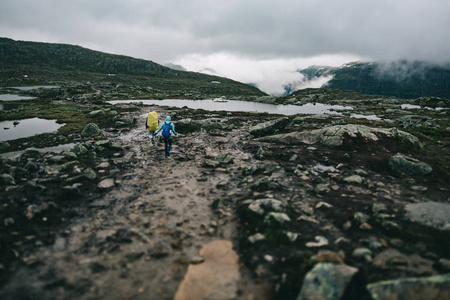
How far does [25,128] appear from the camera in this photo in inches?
899

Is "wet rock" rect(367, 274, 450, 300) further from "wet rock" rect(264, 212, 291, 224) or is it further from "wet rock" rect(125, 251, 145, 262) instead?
"wet rock" rect(125, 251, 145, 262)

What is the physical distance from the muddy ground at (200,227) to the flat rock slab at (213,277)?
34 mm

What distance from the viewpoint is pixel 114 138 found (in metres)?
18.9

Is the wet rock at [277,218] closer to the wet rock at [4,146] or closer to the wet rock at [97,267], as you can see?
the wet rock at [97,267]

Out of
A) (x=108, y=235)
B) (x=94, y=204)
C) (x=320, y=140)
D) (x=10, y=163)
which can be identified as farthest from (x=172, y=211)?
(x=320, y=140)

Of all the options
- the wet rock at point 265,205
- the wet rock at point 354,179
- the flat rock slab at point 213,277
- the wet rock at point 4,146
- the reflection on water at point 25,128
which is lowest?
the flat rock slab at point 213,277

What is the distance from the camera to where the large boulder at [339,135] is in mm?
15485

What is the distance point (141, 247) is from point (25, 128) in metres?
25.0

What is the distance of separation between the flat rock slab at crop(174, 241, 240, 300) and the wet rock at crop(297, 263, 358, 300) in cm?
155

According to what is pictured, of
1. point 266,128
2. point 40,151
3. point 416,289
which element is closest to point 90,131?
point 40,151

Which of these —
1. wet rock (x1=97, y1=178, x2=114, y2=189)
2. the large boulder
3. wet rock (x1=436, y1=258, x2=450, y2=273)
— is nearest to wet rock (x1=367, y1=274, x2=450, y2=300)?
wet rock (x1=436, y1=258, x2=450, y2=273)

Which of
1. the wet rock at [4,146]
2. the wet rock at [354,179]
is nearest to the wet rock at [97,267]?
the wet rock at [354,179]

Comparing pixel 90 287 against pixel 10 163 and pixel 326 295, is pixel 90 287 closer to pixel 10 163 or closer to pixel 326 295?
pixel 326 295

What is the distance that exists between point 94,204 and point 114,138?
11.9 meters
